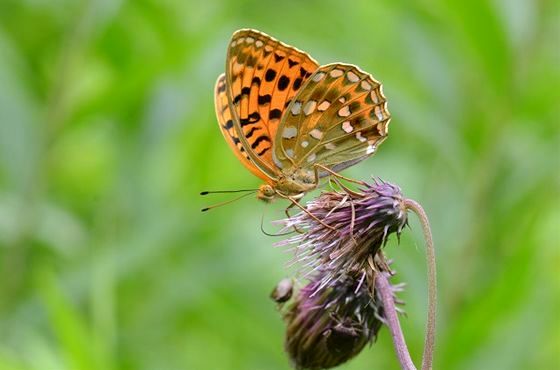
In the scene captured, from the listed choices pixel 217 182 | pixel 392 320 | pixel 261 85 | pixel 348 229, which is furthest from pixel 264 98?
pixel 217 182

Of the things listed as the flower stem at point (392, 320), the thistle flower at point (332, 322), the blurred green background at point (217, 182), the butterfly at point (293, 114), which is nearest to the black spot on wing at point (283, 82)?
the butterfly at point (293, 114)

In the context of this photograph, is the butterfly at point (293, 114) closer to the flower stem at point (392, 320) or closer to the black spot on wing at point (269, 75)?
the black spot on wing at point (269, 75)

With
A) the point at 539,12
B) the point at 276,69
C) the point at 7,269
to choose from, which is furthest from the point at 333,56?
the point at 7,269

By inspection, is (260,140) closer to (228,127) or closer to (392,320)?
(228,127)

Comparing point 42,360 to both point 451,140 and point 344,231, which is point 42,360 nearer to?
point 344,231

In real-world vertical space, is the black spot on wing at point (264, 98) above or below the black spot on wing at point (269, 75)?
below

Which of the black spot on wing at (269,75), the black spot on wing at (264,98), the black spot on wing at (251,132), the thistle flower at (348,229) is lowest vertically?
the thistle flower at (348,229)

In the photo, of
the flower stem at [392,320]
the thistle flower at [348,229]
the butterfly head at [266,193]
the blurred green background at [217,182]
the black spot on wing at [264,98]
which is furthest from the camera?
the blurred green background at [217,182]
